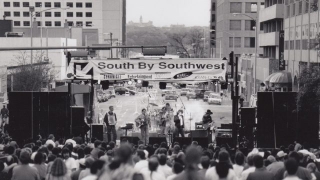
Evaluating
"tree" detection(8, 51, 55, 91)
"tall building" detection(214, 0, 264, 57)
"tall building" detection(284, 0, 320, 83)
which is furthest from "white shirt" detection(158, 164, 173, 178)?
"tall building" detection(214, 0, 264, 57)

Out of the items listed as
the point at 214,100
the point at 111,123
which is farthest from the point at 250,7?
the point at 111,123

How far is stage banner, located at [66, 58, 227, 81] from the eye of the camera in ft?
83.7

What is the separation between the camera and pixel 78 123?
990 inches

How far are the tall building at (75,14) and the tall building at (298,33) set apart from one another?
111903 millimetres

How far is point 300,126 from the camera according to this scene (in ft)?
77.8

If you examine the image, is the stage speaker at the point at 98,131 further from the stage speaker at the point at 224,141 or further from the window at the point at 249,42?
the window at the point at 249,42

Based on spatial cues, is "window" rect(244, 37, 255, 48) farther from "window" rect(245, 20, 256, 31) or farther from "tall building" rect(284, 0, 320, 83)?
"tall building" rect(284, 0, 320, 83)

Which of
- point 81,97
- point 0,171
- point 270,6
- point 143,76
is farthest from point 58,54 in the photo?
point 0,171

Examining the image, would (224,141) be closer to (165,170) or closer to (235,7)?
(165,170)

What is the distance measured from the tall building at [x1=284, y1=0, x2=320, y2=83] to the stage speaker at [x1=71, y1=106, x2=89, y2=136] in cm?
2040

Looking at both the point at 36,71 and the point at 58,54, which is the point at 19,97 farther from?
the point at 58,54

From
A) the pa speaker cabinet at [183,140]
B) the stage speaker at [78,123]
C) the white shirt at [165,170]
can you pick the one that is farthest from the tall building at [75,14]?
the white shirt at [165,170]

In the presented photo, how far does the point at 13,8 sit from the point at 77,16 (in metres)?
14.3

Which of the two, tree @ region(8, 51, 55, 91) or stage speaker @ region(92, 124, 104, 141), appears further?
tree @ region(8, 51, 55, 91)
